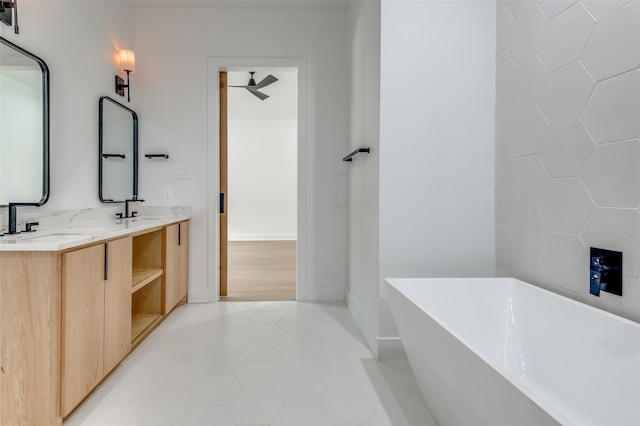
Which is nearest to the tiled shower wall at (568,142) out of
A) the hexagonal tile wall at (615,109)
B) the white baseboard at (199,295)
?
the hexagonal tile wall at (615,109)

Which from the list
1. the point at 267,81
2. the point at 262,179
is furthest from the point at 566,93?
the point at 262,179

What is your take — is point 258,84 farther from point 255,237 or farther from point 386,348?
point 386,348

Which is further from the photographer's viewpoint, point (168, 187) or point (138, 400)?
point (168, 187)

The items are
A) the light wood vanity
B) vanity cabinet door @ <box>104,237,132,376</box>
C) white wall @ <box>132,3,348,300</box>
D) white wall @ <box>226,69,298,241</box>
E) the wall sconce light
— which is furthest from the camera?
white wall @ <box>226,69,298,241</box>

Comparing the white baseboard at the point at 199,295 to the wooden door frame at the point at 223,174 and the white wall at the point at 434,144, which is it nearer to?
the wooden door frame at the point at 223,174

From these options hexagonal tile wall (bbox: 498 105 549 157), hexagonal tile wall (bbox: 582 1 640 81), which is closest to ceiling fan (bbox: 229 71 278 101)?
hexagonal tile wall (bbox: 498 105 549 157)

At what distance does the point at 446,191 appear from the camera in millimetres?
1861

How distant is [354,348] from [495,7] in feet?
6.95

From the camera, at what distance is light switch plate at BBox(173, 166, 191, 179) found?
2.94 m

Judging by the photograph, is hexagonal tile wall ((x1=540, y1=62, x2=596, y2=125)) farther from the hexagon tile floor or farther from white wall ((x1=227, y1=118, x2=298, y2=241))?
white wall ((x1=227, y1=118, x2=298, y2=241))

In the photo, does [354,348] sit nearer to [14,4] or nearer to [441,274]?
[441,274]

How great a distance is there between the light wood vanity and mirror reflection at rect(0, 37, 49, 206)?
52 centimetres

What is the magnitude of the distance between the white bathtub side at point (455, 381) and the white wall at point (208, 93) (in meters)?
1.71

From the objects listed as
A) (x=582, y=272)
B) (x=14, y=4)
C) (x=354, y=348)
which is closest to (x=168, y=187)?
(x=14, y=4)
